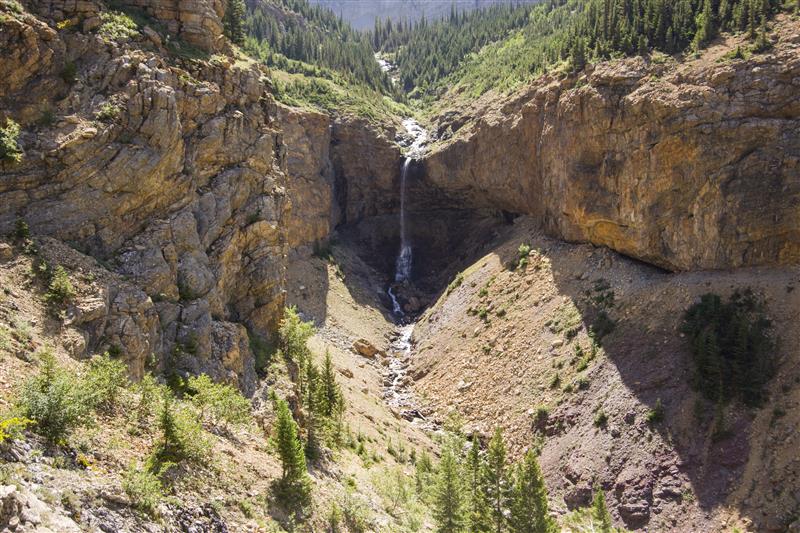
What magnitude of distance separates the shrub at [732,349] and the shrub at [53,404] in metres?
32.7

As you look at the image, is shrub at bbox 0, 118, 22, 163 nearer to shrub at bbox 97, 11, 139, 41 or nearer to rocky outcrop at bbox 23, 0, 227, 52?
shrub at bbox 97, 11, 139, 41

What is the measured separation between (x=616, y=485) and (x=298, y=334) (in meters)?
21.6

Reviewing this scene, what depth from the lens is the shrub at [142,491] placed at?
48.0ft

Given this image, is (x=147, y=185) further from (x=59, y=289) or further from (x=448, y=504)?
(x=448, y=504)

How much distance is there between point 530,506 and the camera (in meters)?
23.3

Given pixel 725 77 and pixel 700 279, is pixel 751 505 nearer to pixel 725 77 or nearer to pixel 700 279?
pixel 700 279

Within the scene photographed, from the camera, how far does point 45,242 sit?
23.1m

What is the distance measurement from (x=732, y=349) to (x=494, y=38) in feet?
332

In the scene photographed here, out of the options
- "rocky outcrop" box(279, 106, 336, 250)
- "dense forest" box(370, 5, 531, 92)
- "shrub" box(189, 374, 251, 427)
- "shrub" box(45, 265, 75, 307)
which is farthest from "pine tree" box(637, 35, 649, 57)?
"dense forest" box(370, 5, 531, 92)

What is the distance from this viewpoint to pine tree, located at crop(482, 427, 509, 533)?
24.4m

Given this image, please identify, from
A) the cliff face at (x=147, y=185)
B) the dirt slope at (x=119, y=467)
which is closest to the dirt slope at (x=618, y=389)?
the dirt slope at (x=119, y=467)

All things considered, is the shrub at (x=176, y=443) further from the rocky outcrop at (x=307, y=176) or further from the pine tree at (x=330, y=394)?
the rocky outcrop at (x=307, y=176)

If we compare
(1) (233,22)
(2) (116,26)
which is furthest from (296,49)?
(2) (116,26)

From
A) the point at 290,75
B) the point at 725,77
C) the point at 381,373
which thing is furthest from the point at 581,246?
the point at 290,75
